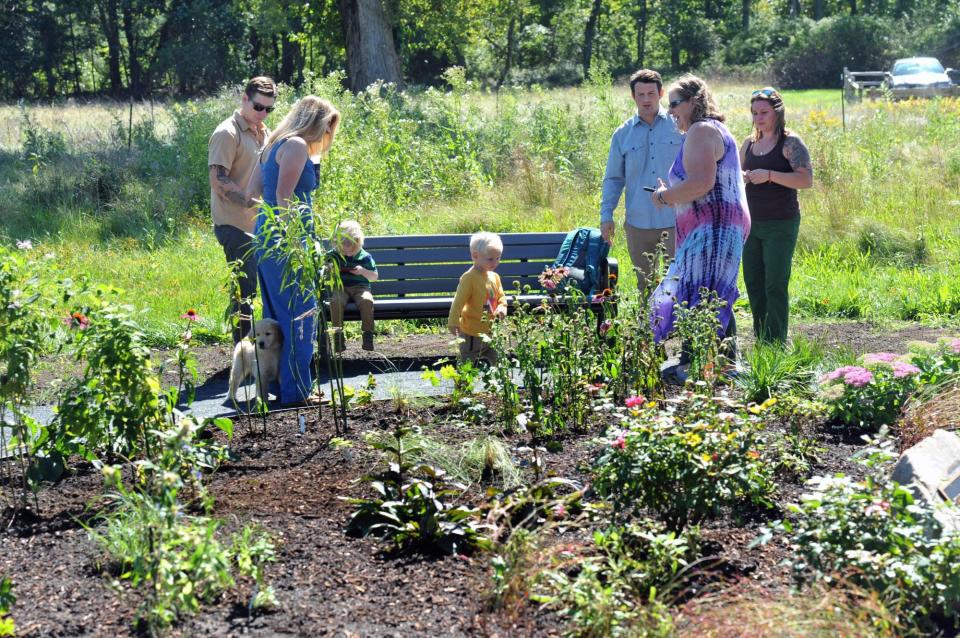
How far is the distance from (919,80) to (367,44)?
23.5 meters

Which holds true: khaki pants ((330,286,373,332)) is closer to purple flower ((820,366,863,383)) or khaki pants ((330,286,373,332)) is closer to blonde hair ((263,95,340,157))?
blonde hair ((263,95,340,157))

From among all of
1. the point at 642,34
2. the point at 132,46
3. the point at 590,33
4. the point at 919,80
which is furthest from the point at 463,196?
the point at 642,34

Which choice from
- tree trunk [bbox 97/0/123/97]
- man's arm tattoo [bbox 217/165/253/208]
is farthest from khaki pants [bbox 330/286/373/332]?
tree trunk [bbox 97/0/123/97]

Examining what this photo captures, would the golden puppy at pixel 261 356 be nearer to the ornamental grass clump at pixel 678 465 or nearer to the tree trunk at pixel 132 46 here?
the ornamental grass clump at pixel 678 465

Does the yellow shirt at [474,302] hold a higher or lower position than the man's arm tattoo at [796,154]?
lower

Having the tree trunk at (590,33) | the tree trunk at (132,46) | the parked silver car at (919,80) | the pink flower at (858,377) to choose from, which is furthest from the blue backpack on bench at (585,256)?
the tree trunk at (590,33)

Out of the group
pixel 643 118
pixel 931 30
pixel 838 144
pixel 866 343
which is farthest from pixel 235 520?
pixel 931 30

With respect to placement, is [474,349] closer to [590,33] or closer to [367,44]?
[367,44]

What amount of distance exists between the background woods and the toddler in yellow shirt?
95.3 ft

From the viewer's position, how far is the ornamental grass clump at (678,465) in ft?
12.3

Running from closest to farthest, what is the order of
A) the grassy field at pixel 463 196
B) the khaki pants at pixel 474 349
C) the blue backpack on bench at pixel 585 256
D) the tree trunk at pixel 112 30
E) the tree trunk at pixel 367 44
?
the khaki pants at pixel 474 349, the blue backpack on bench at pixel 585 256, the grassy field at pixel 463 196, the tree trunk at pixel 367 44, the tree trunk at pixel 112 30

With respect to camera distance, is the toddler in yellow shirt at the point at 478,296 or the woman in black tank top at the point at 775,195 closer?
the toddler in yellow shirt at the point at 478,296

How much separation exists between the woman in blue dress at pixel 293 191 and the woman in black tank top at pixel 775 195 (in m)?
2.75

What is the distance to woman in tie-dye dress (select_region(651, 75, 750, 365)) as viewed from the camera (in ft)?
19.2
